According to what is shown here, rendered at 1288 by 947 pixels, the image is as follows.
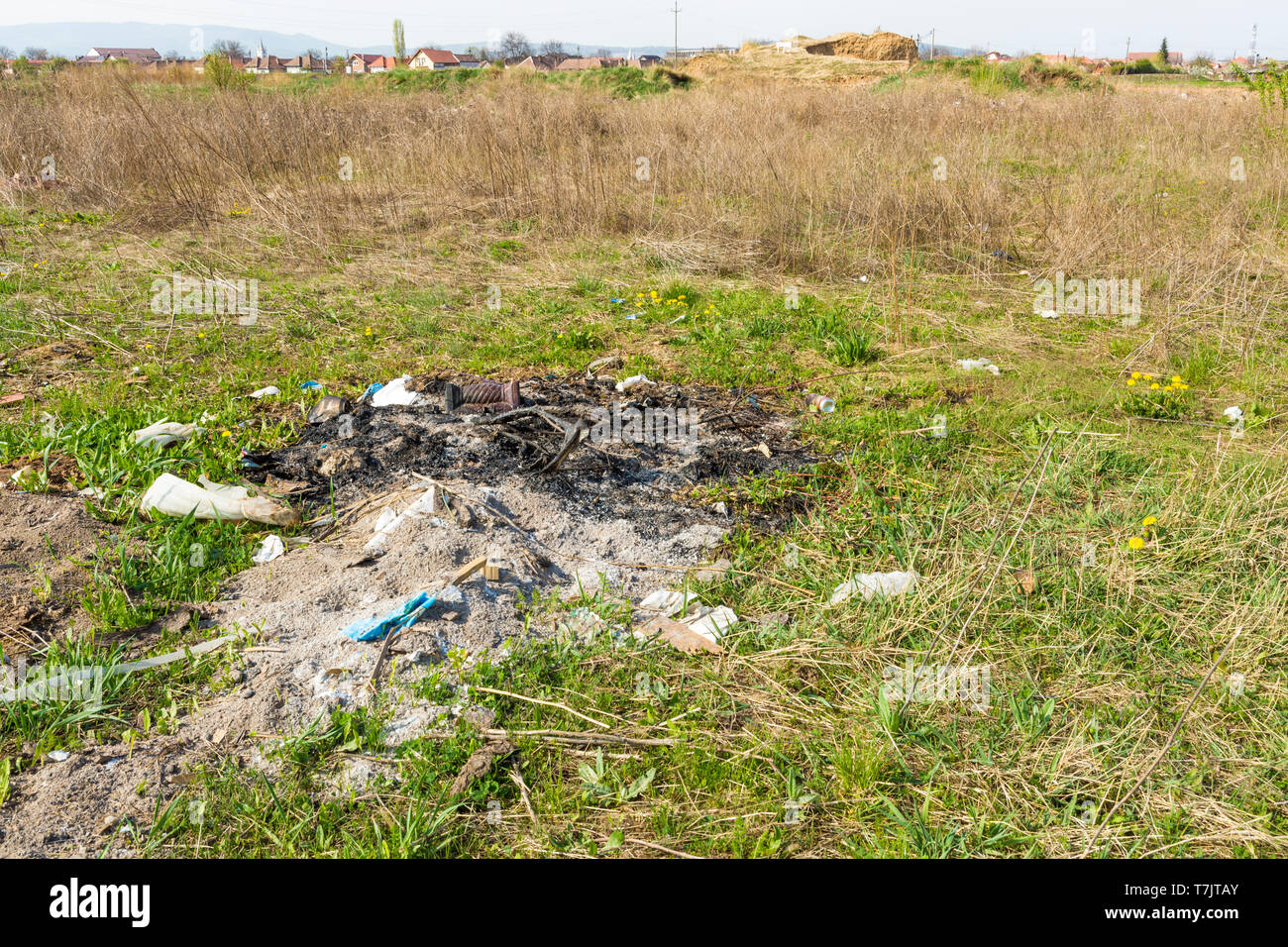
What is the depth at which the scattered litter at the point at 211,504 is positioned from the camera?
321 cm

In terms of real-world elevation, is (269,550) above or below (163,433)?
below

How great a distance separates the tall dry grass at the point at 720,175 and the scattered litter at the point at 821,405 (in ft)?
8.09

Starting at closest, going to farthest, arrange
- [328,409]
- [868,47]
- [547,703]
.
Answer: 1. [547,703]
2. [328,409]
3. [868,47]

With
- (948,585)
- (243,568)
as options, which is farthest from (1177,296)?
(243,568)

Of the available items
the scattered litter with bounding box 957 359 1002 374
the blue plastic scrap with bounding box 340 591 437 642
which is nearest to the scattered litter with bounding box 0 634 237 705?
the blue plastic scrap with bounding box 340 591 437 642

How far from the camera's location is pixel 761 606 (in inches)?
111

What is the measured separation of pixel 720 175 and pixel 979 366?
4100mm

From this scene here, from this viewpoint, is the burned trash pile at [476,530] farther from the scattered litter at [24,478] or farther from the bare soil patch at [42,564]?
the scattered litter at [24,478]

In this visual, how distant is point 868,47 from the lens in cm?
2667

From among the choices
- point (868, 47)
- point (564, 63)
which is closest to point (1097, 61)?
point (868, 47)

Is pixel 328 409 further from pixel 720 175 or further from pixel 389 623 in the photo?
pixel 720 175

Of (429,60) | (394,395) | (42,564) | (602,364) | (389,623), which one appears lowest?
(389,623)

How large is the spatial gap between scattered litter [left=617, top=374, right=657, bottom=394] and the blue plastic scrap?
2320 millimetres
